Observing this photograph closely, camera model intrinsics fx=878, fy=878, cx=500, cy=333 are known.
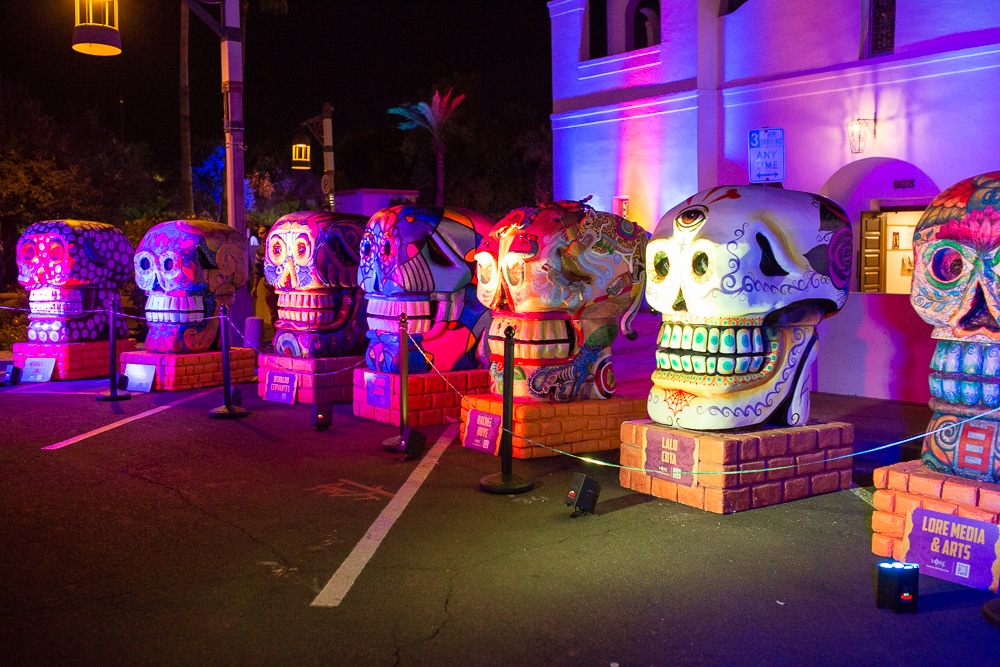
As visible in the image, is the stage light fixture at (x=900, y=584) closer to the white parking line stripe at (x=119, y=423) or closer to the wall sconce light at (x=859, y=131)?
Result: the white parking line stripe at (x=119, y=423)

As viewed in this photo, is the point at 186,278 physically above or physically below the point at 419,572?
above

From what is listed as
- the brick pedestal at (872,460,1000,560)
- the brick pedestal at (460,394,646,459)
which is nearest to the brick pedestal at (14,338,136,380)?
the brick pedestal at (460,394,646,459)

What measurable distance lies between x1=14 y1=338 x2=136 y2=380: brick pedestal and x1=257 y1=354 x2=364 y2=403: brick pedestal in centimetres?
339

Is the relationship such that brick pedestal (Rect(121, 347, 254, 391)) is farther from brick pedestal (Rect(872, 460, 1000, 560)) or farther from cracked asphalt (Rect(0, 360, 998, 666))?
brick pedestal (Rect(872, 460, 1000, 560))

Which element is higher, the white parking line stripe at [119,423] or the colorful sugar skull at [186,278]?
the colorful sugar skull at [186,278]

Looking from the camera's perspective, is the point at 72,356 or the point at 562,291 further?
the point at 72,356

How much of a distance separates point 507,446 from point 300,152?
15.4 meters

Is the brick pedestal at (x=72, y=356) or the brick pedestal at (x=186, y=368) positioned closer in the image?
the brick pedestal at (x=186, y=368)

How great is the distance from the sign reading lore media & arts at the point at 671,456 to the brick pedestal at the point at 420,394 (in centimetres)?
299

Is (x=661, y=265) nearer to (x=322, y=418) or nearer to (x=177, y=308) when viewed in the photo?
(x=322, y=418)

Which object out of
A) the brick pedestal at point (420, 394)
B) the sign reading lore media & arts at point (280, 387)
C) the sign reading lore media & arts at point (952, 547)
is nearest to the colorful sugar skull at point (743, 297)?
the sign reading lore media & arts at point (952, 547)

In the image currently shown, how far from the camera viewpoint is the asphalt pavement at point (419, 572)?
12.6ft

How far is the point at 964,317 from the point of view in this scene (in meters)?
4.58

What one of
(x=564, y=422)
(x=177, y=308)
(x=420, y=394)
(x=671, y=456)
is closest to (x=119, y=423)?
(x=177, y=308)
